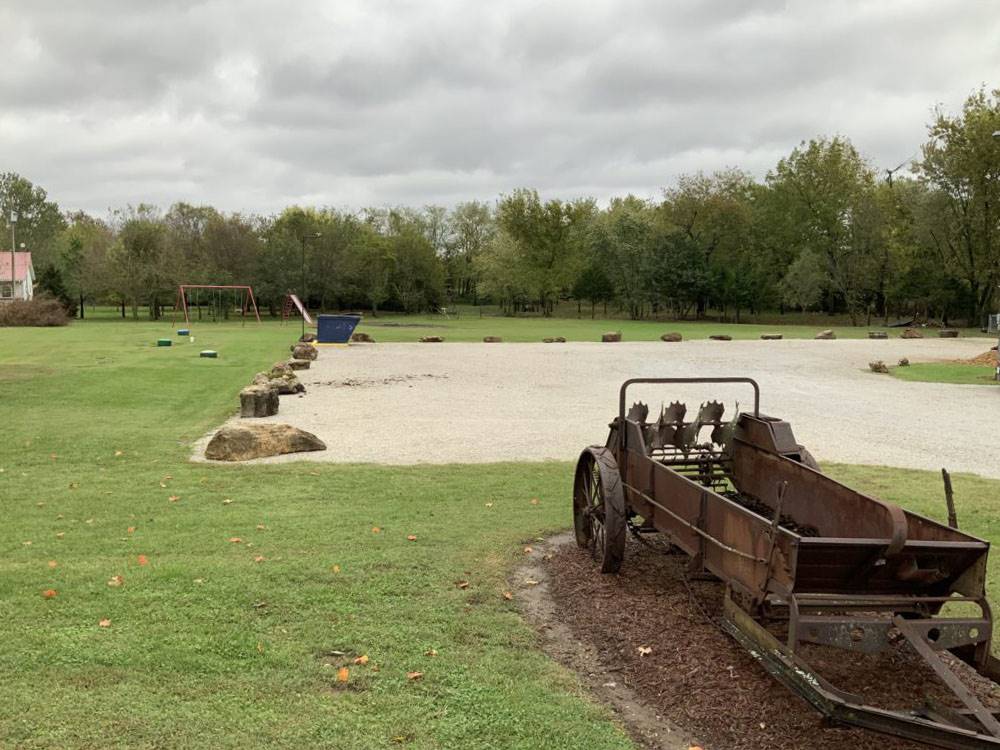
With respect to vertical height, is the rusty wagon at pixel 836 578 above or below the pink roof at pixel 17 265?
below

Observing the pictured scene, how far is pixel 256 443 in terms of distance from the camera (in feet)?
34.6

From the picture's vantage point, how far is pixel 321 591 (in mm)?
5402

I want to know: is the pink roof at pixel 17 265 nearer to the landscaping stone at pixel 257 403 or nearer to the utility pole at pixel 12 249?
the utility pole at pixel 12 249

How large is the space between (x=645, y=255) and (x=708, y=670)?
2716 inches

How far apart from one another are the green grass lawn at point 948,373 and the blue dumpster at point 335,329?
74.4 feet

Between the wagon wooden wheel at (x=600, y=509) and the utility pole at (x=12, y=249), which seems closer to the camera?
the wagon wooden wheel at (x=600, y=509)

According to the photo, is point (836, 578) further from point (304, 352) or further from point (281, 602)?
point (304, 352)

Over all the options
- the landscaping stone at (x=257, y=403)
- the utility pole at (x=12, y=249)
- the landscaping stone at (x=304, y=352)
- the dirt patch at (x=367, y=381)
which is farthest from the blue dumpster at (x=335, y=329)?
the utility pole at (x=12, y=249)

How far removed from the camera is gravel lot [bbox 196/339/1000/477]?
452 inches

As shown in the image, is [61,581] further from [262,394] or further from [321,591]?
[262,394]

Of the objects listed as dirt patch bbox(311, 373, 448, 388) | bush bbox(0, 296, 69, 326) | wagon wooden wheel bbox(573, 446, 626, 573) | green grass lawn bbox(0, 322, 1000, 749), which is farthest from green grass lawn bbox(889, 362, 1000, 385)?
bush bbox(0, 296, 69, 326)

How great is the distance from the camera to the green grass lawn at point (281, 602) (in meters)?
3.72

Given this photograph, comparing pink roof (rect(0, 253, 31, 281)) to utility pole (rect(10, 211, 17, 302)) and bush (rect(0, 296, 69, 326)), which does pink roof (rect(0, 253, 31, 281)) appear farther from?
bush (rect(0, 296, 69, 326))

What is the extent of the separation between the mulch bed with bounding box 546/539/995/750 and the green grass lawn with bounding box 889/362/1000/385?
20.1m
